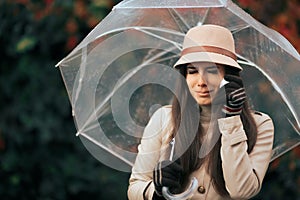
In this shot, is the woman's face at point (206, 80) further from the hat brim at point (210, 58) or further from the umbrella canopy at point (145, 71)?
the umbrella canopy at point (145, 71)

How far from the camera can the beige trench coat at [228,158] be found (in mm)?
4379

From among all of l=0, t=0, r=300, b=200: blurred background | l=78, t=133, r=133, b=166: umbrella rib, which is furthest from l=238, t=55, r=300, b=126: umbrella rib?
l=0, t=0, r=300, b=200: blurred background

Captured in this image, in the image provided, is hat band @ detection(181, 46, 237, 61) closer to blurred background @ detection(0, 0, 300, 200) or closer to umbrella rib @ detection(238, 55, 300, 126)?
umbrella rib @ detection(238, 55, 300, 126)

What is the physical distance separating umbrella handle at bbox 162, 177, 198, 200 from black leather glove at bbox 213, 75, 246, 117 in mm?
283

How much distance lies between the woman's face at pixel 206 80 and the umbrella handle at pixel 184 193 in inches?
11.4

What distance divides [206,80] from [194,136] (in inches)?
8.3

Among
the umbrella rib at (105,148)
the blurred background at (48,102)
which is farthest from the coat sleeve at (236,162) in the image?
the blurred background at (48,102)

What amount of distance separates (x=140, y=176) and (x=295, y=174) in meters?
4.02

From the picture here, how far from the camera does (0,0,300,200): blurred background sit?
27.3 ft

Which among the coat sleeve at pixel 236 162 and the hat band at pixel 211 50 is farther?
the hat band at pixel 211 50

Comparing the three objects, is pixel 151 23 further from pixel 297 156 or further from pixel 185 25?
pixel 297 156

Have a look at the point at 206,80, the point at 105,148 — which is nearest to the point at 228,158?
the point at 206,80

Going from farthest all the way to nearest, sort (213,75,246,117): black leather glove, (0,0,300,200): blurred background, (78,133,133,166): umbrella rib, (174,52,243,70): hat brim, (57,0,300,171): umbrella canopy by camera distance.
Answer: (0,0,300,200): blurred background < (78,133,133,166): umbrella rib < (57,0,300,171): umbrella canopy < (174,52,243,70): hat brim < (213,75,246,117): black leather glove

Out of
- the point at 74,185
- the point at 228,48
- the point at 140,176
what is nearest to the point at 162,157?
the point at 140,176
